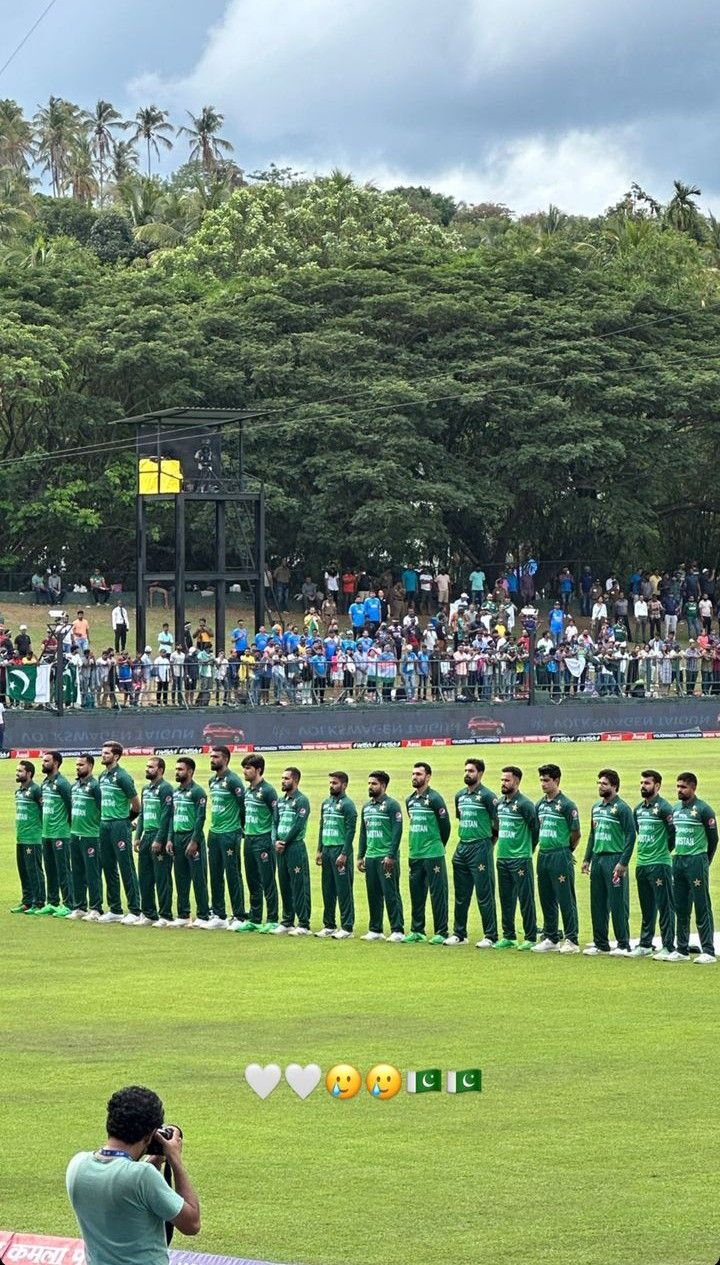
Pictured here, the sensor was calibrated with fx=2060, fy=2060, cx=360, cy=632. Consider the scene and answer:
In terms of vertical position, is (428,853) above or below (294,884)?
above

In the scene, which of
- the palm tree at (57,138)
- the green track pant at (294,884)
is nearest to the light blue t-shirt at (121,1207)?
the green track pant at (294,884)

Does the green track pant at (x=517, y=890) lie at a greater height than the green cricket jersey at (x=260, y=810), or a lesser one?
lesser

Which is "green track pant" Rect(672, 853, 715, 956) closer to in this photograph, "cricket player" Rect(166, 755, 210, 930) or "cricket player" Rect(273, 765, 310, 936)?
"cricket player" Rect(273, 765, 310, 936)

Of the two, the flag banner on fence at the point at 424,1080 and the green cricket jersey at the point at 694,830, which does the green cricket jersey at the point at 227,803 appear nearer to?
the green cricket jersey at the point at 694,830

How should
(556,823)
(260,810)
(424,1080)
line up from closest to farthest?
(424,1080)
(556,823)
(260,810)

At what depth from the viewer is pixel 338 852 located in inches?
777

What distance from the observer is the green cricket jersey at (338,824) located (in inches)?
780

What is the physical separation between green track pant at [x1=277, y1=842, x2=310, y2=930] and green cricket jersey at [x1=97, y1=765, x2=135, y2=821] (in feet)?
6.45

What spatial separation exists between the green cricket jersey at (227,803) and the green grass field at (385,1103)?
1.16m

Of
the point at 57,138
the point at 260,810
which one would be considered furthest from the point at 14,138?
the point at 260,810

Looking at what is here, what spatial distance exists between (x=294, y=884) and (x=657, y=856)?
3861 millimetres

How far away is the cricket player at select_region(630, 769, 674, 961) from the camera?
18094 millimetres

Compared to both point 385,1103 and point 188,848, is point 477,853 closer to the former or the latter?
point 188,848

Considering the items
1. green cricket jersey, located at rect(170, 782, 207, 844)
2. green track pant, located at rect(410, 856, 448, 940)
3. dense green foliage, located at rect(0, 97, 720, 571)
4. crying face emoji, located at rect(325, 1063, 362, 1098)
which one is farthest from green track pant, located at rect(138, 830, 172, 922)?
dense green foliage, located at rect(0, 97, 720, 571)
